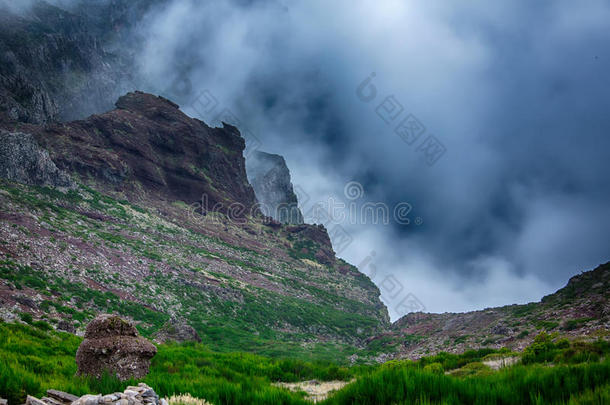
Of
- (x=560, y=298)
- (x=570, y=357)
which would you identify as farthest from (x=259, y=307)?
(x=570, y=357)

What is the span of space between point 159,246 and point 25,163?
2124 centimetres

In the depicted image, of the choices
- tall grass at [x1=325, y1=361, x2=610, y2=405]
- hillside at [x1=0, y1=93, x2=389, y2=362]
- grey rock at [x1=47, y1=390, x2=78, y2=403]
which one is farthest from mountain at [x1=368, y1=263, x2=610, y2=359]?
grey rock at [x1=47, y1=390, x2=78, y2=403]

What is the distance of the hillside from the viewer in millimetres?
26109

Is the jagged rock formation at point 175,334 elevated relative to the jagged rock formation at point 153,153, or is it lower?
lower

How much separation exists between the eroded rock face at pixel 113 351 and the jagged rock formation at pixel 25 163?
4726 centimetres

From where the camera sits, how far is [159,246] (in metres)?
48.5

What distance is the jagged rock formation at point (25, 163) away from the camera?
42.3 metres

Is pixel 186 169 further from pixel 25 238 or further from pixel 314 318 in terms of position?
pixel 25 238

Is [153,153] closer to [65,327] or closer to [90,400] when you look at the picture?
[65,327]

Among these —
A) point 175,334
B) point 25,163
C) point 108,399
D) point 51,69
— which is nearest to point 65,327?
point 175,334

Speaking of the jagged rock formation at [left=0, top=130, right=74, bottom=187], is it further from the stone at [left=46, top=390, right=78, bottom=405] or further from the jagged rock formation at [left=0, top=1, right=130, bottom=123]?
the stone at [left=46, top=390, right=78, bottom=405]

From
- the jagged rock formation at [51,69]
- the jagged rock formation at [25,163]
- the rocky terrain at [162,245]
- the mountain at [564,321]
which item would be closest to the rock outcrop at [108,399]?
the rocky terrain at [162,245]

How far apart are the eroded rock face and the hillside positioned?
9.77 meters

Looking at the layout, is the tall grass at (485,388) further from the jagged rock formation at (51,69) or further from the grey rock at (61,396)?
the jagged rock formation at (51,69)
